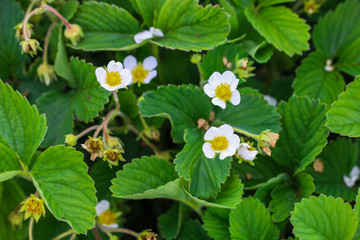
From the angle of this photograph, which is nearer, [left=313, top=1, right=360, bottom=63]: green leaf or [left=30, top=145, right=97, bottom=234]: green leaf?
[left=30, top=145, right=97, bottom=234]: green leaf

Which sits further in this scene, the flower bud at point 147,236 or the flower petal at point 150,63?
the flower petal at point 150,63

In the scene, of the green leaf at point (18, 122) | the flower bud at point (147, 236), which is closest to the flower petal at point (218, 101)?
the flower bud at point (147, 236)

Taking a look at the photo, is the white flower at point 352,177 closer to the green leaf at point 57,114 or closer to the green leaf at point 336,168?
the green leaf at point 336,168

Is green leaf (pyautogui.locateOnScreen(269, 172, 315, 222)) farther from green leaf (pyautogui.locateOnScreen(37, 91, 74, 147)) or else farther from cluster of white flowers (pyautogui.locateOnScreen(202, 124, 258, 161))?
green leaf (pyautogui.locateOnScreen(37, 91, 74, 147))

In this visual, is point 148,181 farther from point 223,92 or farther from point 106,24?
point 106,24

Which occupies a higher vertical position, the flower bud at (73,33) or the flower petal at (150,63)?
the flower bud at (73,33)

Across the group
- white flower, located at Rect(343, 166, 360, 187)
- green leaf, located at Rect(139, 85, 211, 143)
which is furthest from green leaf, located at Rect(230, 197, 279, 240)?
white flower, located at Rect(343, 166, 360, 187)

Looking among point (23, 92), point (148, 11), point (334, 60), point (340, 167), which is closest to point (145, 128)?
point (148, 11)
